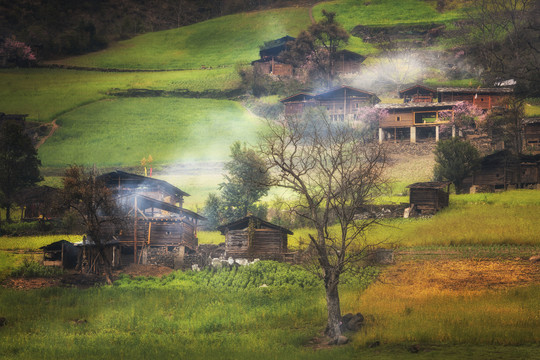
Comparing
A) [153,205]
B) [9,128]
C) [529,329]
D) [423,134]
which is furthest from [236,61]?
[529,329]

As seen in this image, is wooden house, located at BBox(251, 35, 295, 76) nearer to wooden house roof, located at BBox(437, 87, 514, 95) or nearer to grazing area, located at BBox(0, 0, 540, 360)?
grazing area, located at BBox(0, 0, 540, 360)

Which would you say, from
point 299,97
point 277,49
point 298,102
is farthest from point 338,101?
point 277,49

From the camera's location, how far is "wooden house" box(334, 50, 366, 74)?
99875mm

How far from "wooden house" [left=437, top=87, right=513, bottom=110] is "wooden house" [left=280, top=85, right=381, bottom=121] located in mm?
8178

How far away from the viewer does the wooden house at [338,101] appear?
83062 millimetres

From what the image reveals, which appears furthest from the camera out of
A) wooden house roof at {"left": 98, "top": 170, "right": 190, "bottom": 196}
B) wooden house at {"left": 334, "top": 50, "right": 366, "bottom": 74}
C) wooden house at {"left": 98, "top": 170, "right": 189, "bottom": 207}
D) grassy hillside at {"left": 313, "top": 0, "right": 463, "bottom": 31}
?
grassy hillside at {"left": 313, "top": 0, "right": 463, "bottom": 31}

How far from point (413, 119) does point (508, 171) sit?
1716cm

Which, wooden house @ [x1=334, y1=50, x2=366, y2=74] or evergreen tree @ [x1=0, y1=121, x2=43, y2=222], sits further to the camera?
wooden house @ [x1=334, y1=50, x2=366, y2=74]

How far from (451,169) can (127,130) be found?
42.0 m

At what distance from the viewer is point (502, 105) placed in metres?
77.5

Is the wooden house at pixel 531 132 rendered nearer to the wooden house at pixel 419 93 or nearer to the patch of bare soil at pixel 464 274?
the wooden house at pixel 419 93

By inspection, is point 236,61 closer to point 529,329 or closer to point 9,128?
point 9,128

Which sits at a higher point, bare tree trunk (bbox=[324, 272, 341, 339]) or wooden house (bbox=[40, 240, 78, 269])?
wooden house (bbox=[40, 240, 78, 269])

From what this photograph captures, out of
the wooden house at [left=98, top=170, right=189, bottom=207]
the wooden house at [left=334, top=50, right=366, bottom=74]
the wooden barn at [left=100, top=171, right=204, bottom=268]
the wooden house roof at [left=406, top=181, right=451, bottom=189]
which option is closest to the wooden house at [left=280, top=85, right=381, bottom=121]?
the wooden house at [left=334, top=50, right=366, bottom=74]
